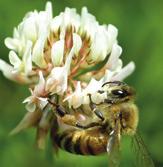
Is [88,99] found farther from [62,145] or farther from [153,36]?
[153,36]

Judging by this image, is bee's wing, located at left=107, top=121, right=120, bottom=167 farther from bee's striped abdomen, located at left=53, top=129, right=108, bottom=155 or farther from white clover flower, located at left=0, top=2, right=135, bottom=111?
white clover flower, located at left=0, top=2, right=135, bottom=111

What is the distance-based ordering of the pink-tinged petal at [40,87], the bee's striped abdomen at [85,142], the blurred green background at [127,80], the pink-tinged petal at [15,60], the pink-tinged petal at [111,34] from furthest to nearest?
the blurred green background at [127,80] → the pink-tinged petal at [111,34] → the pink-tinged petal at [15,60] → the pink-tinged petal at [40,87] → the bee's striped abdomen at [85,142]

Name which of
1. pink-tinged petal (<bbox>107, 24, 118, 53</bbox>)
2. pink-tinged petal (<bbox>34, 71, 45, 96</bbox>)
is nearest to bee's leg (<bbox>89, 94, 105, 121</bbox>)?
pink-tinged petal (<bbox>34, 71, 45, 96</bbox>)

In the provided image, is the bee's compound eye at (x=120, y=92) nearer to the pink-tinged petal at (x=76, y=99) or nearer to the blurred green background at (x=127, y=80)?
the pink-tinged petal at (x=76, y=99)

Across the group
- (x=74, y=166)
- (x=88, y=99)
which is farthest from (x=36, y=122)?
(x=74, y=166)

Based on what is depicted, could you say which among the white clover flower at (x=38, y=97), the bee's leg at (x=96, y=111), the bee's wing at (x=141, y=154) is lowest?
the bee's wing at (x=141, y=154)

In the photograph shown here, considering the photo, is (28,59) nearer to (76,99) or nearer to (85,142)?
(76,99)

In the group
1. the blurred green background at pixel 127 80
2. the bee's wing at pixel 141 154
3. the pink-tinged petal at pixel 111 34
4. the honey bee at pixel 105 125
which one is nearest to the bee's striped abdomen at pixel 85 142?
the honey bee at pixel 105 125
